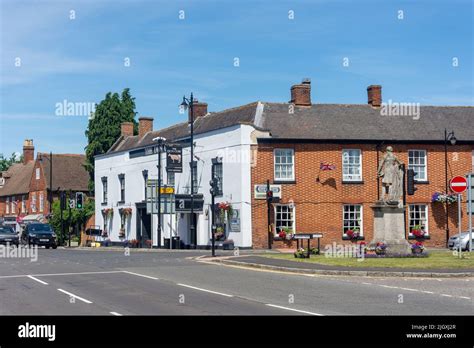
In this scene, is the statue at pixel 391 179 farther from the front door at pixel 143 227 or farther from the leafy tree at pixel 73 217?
the leafy tree at pixel 73 217

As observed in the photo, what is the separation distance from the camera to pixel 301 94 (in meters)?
45.5

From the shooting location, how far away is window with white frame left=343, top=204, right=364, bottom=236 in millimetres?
42844

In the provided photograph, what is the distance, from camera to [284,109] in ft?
146

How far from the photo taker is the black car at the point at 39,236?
160ft

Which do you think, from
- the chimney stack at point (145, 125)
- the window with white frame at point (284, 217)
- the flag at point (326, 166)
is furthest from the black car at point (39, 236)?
the flag at point (326, 166)

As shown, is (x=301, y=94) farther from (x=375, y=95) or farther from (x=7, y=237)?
(x=7, y=237)

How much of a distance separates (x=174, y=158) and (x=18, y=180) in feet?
153

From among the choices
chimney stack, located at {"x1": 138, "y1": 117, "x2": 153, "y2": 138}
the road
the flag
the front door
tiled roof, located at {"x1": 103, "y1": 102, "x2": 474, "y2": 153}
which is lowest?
the road

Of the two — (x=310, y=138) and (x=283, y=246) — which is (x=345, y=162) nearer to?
(x=310, y=138)

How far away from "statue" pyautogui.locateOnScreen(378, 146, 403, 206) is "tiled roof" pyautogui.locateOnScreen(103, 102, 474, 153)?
43.5ft

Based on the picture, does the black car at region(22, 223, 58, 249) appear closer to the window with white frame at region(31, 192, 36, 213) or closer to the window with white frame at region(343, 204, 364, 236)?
the window with white frame at region(343, 204, 364, 236)

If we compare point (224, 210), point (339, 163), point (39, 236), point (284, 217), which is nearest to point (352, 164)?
point (339, 163)

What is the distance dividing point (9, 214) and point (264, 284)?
2847 inches
